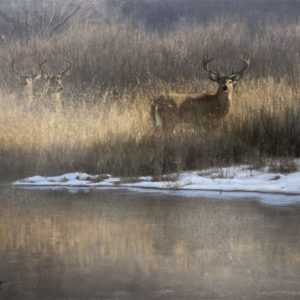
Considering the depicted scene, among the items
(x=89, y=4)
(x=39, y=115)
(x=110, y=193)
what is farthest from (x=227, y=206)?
(x=89, y=4)

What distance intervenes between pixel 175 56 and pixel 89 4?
38.4 meters

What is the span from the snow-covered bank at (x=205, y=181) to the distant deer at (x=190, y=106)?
4.63 meters

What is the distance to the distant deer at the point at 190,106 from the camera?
1850cm

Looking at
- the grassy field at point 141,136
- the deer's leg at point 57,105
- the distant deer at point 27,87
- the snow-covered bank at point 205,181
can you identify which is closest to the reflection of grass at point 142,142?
the grassy field at point 141,136

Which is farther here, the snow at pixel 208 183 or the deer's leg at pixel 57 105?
the deer's leg at pixel 57 105

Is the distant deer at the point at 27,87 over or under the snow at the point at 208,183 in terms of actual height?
over

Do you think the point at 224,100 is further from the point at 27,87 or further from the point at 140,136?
the point at 27,87

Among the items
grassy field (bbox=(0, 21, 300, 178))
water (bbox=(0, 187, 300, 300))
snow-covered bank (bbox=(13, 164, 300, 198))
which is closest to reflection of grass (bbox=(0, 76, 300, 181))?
grassy field (bbox=(0, 21, 300, 178))

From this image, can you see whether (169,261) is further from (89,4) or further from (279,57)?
(89,4)

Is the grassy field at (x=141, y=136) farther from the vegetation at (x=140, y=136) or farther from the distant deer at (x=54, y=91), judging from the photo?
the distant deer at (x=54, y=91)

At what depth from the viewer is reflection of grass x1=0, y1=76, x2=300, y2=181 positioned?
14523mm

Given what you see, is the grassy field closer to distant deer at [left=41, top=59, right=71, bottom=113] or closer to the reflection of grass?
the reflection of grass

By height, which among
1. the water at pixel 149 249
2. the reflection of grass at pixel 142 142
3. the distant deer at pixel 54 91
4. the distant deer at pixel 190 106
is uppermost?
the distant deer at pixel 54 91

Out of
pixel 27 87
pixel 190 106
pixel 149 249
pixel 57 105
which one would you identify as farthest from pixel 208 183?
pixel 27 87
